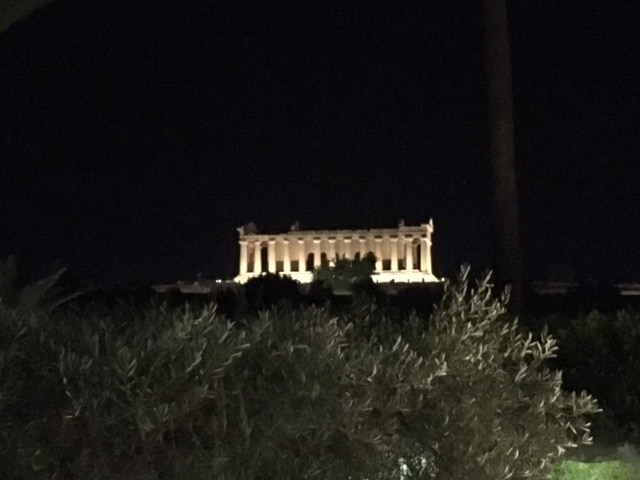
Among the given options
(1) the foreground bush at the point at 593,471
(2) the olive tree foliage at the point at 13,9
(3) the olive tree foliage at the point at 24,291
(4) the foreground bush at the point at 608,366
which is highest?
(2) the olive tree foliage at the point at 13,9

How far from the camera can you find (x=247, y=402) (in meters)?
5.31

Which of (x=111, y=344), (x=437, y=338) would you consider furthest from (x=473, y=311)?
(x=111, y=344)

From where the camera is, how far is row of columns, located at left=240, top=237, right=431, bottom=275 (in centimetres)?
11344

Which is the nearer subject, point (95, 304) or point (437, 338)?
point (437, 338)

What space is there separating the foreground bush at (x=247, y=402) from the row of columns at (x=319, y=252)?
105 meters

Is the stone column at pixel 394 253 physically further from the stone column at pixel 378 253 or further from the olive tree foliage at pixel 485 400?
the olive tree foliage at pixel 485 400

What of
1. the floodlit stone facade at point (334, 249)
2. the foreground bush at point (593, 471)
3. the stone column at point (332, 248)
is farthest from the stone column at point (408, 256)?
the foreground bush at point (593, 471)

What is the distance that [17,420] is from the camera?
5.10m

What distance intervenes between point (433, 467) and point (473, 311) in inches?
44.6

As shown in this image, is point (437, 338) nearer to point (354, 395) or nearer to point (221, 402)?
point (354, 395)

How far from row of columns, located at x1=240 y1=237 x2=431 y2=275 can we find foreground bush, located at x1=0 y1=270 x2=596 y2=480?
105 m

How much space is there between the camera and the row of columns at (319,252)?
372 ft

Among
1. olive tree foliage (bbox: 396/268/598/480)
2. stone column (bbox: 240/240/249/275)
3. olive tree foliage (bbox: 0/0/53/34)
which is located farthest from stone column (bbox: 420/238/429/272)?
olive tree foliage (bbox: 396/268/598/480)

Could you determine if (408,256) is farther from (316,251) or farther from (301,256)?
(301,256)
